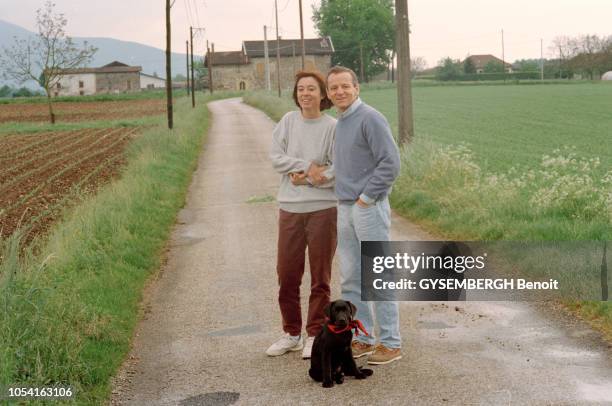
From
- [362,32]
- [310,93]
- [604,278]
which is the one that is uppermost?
[362,32]

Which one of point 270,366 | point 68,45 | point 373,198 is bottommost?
point 270,366

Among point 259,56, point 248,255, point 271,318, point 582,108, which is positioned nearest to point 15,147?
point 248,255

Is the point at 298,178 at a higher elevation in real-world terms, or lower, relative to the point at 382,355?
higher

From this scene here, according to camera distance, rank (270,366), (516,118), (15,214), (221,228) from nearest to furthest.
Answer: (270,366) → (221,228) → (15,214) → (516,118)

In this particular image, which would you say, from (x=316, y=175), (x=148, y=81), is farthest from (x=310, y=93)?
(x=148, y=81)

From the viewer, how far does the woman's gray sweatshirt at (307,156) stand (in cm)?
564

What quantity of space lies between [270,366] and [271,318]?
1.39m

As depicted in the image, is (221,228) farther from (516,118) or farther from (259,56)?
(259,56)

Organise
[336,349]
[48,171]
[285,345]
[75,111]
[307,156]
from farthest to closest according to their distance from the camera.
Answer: [75,111], [48,171], [285,345], [307,156], [336,349]

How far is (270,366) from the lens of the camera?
18.8ft

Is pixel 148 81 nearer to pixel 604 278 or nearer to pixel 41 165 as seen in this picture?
pixel 41 165

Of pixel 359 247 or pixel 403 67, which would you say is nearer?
pixel 359 247
